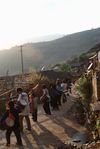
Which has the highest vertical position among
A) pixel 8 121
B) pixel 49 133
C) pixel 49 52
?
pixel 49 52

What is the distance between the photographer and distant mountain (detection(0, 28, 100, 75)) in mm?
166875

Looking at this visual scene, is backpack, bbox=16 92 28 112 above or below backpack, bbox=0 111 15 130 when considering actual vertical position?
above

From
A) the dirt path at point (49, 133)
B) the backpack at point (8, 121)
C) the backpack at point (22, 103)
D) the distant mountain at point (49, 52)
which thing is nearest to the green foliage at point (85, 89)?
the dirt path at point (49, 133)

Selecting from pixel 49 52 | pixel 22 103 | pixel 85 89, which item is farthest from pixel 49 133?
pixel 49 52

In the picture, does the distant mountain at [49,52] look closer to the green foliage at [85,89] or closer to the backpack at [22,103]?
the green foliage at [85,89]

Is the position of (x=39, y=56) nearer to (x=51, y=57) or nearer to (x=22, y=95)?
(x=51, y=57)

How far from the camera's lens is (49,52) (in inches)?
7018

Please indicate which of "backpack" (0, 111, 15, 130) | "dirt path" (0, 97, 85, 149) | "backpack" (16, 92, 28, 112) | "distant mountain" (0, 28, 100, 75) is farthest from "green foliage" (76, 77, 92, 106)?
"distant mountain" (0, 28, 100, 75)

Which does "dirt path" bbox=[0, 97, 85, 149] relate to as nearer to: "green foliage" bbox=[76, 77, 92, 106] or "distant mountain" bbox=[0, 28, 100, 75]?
"green foliage" bbox=[76, 77, 92, 106]

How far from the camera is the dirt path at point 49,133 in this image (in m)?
13.6

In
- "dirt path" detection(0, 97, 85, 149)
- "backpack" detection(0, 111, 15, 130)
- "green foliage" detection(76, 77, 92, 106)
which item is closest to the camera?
"backpack" detection(0, 111, 15, 130)

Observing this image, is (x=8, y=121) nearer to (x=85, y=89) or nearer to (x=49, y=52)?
(x=85, y=89)

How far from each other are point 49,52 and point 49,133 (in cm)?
16316

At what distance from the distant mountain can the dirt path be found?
5579 inches
